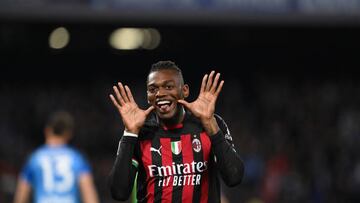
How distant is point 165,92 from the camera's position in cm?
462

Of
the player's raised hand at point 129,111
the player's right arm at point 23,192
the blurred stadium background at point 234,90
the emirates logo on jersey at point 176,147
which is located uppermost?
the blurred stadium background at point 234,90


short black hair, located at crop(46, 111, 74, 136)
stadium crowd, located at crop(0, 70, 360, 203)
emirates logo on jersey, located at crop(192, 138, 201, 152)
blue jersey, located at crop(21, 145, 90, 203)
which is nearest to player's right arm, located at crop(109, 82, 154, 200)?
emirates logo on jersey, located at crop(192, 138, 201, 152)

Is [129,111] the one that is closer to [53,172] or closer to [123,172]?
[123,172]

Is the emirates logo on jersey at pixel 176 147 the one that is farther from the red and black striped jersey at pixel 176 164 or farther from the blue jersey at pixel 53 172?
the blue jersey at pixel 53 172

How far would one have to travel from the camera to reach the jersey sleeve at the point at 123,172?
14.9 feet

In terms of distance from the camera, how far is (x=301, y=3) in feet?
42.8

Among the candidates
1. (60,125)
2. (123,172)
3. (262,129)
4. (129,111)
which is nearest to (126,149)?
(123,172)

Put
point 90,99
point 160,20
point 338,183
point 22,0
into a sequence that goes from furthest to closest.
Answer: point 90,99, point 338,183, point 160,20, point 22,0

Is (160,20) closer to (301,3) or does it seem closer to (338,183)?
(301,3)

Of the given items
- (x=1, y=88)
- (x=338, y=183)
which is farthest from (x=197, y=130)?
(x=1, y=88)

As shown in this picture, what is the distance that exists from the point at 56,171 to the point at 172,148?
363 cm

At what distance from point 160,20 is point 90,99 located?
5.28 metres

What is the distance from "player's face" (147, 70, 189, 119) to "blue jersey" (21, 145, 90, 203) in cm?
369

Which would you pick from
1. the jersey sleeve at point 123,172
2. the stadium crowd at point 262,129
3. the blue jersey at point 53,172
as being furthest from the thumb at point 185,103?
the stadium crowd at point 262,129
